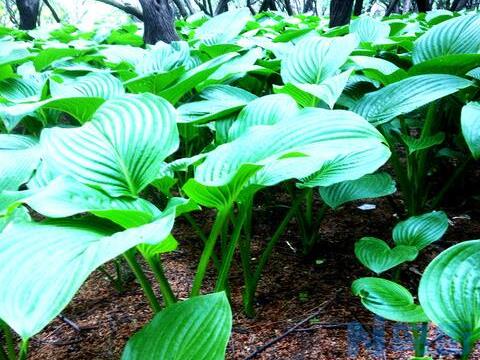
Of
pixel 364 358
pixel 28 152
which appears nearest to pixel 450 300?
pixel 364 358

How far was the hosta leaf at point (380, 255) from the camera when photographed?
3.15 ft

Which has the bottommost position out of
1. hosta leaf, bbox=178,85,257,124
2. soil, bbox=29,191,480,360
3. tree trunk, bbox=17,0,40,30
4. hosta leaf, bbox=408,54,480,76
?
tree trunk, bbox=17,0,40,30

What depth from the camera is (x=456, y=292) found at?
2.09 feet

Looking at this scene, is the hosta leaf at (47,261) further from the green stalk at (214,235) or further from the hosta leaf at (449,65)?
the hosta leaf at (449,65)

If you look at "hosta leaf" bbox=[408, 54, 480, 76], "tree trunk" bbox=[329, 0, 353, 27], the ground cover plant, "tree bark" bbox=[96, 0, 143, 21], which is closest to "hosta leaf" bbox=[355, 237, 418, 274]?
the ground cover plant

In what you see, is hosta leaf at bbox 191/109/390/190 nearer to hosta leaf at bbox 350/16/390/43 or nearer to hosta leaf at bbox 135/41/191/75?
hosta leaf at bbox 135/41/191/75

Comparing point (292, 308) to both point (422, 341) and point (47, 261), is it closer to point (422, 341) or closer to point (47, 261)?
point (422, 341)

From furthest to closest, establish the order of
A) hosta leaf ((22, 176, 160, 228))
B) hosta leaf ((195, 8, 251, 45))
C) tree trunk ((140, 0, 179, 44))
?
tree trunk ((140, 0, 179, 44)), hosta leaf ((195, 8, 251, 45)), hosta leaf ((22, 176, 160, 228))

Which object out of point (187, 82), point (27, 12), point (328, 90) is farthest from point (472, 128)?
point (27, 12)

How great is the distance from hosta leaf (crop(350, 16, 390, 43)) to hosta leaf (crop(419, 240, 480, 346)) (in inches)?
53.6

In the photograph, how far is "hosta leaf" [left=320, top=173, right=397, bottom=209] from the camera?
1.13 meters

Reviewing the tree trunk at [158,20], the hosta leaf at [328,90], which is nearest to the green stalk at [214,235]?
the hosta leaf at [328,90]

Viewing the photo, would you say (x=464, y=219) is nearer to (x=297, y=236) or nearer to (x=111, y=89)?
(x=297, y=236)

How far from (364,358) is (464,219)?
0.79m
